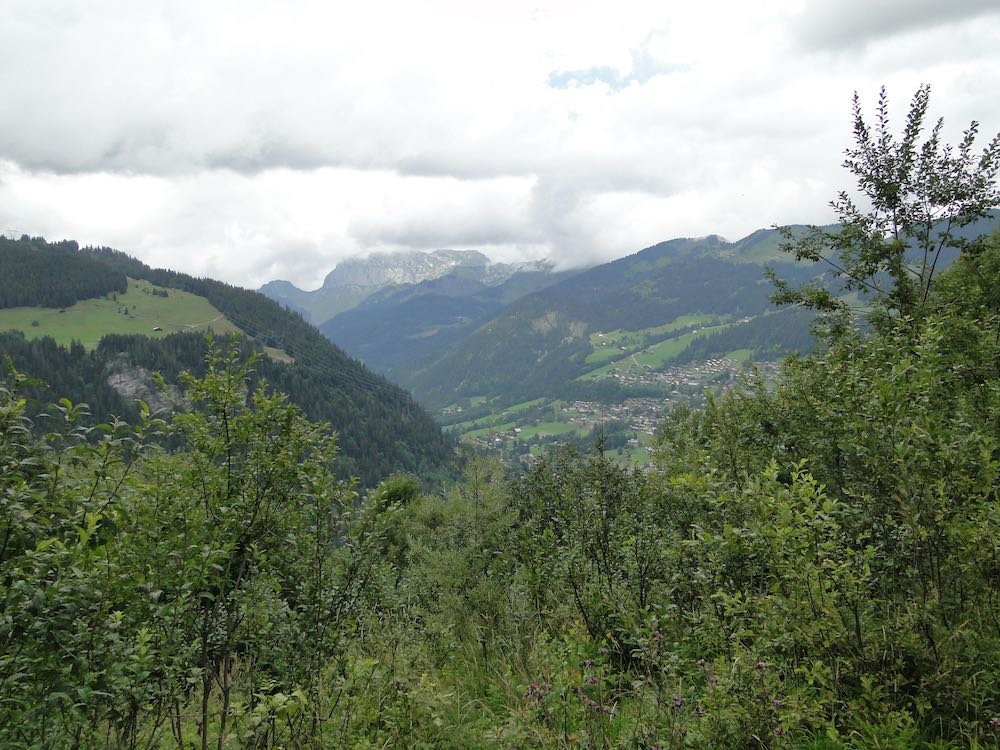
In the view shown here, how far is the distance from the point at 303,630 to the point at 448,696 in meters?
1.86

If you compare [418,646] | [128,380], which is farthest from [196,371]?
[418,646]

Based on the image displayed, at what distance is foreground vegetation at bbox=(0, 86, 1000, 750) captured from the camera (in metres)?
4.15

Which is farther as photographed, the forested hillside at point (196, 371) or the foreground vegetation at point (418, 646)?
the forested hillside at point (196, 371)

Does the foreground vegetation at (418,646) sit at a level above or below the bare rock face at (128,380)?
below

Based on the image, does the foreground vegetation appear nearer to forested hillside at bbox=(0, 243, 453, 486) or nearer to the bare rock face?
forested hillside at bbox=(0, 243, 453, 486)

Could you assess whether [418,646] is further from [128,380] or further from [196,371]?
[196,371]

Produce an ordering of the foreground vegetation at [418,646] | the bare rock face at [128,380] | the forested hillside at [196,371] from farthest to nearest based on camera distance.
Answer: the bare rock face at [128,380], the forested hillside at [196,371], the foreground vegetation at [418,646]

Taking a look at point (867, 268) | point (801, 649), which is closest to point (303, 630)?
point (801, 649)

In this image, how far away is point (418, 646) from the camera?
786 cm

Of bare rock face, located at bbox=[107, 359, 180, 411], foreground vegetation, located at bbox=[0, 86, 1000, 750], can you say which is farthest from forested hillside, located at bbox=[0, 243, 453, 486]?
foreground vegetation, located at bbox=[0, 86, 1000, 750]

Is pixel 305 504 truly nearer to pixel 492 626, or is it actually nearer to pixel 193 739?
pixel 193 739

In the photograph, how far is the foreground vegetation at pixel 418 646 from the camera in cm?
415

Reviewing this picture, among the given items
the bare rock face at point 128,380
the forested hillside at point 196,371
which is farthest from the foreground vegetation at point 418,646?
the bare rock face at point 128,380

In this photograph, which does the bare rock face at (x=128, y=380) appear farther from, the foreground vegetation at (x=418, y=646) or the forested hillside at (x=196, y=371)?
the foreground vegetation at (x=418, y=646)
